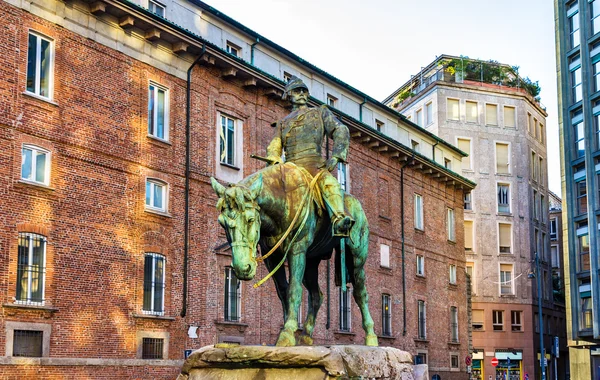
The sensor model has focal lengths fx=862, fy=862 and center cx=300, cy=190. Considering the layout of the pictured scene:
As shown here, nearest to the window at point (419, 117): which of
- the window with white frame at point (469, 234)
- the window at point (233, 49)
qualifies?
the window with white frame at point (469, 234)

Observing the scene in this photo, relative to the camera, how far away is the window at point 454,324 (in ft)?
165

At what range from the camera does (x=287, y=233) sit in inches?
397

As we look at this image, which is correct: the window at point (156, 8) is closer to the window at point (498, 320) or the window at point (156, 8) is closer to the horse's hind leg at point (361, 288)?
the horse's hind leg at point (361, 288)

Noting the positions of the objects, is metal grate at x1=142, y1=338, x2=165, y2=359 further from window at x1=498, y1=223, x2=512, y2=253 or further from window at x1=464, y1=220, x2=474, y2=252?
window at x1=498, y1=223, x2=512, y2=253

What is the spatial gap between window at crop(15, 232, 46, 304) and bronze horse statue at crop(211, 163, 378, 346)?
563 inches

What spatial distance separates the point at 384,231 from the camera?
43.8m

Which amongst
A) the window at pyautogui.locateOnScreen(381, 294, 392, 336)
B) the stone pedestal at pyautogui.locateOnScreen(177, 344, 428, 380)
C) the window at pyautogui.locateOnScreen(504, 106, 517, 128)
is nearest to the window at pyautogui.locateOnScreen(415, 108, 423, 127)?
the window at pyautogui.locateOnScreen(504, 106, 517, 128)

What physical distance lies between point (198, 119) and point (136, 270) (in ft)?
21.3

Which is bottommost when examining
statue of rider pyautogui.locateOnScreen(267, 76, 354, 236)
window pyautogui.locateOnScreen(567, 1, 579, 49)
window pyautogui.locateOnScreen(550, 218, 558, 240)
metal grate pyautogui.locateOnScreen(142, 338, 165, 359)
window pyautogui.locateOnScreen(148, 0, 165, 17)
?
metal grate pyautogui.locateOnScreen(142, 338, 165, 359)

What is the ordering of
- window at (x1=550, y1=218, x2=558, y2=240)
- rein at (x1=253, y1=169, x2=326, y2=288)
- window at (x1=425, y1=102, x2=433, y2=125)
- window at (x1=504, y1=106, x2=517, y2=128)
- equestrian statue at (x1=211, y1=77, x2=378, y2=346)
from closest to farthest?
equestrian statue at (x1=211, y1=77, x2=378, y2=346) → rein at (x1=253, y1=169, x2=326, y2=288) → window at (x1=425, y1=102, x2=433, y2=125) → window at (x1=504, y1=106, x2=517, y2=128) → window at (x1=550, y1=218, x2=558, y2=240)

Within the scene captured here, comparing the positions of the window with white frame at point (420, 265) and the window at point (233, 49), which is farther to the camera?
the window with white frame at point (420, 265)

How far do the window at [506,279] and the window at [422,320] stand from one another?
24.1m

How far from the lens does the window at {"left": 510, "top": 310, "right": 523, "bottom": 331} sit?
2702 inches

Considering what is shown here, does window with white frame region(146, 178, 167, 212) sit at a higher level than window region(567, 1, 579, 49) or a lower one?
lower
